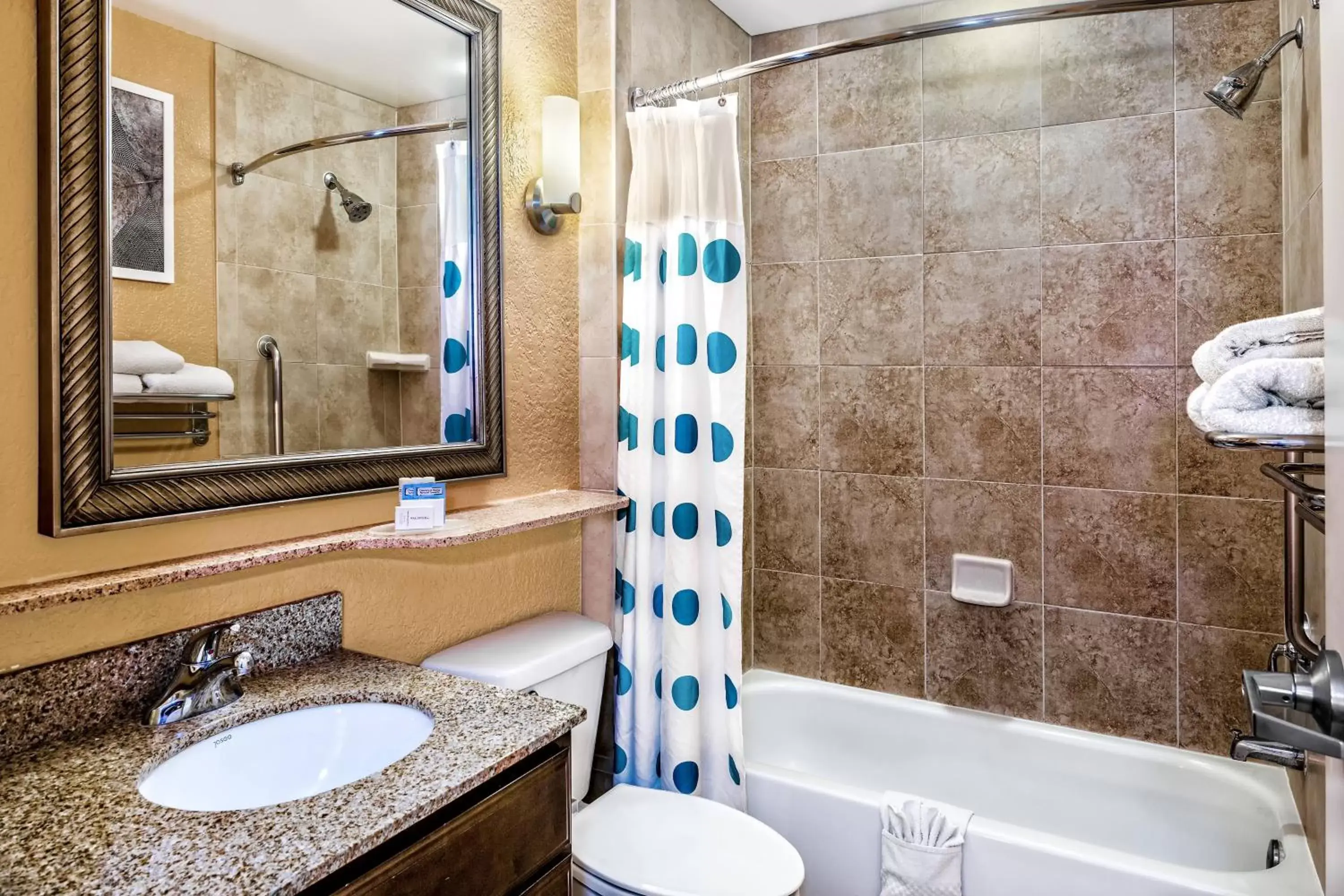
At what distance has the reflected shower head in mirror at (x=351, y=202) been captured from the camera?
158 centimetres

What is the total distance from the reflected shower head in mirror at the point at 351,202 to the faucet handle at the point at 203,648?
803 mm

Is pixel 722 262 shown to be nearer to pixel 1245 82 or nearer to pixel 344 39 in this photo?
pixel 344 39

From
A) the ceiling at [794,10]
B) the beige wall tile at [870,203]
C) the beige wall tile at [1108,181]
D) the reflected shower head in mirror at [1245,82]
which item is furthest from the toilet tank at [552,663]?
the ceiling at [794,10]

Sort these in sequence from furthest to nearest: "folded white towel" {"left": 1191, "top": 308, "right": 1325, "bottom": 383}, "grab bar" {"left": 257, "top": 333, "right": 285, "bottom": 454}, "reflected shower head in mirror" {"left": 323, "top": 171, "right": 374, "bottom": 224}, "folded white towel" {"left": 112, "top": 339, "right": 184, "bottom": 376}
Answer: "reflected shower head in mirror" {"left": 323, "top": 171, "right": 374, "bottom": 224} → "grab bar" {"left": 257, "top": 333, "right": 285, "bottom": 454} → "folded white towel" {"left": 112, "top": 339, "right": 184, "bottom": 376} → "folded white towel" {"left": 1191, "top": 308, "right": 1325, "bottom": 383}

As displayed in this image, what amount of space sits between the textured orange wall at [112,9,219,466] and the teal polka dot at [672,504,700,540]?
1040 mm

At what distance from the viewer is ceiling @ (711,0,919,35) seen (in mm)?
2535

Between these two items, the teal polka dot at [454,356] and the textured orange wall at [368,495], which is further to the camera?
the teal polka dot at [454,356]

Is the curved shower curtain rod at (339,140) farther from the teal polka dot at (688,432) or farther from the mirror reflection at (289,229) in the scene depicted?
the teal polka dot at (688,432)

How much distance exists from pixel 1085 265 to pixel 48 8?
232 centimetres

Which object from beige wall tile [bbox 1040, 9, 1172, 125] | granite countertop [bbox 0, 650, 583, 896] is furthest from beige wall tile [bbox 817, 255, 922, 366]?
granite countertop [bbox 0, 650, 583, 896]

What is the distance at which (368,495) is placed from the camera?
5.47ft

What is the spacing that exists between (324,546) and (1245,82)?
2.09 metres

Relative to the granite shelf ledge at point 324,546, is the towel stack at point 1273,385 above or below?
above

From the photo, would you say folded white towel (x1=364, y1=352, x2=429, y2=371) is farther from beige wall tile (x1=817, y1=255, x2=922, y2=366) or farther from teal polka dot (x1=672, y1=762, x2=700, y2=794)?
beige wall tile (x1=817, y1=255, x2=922, y2=366)
